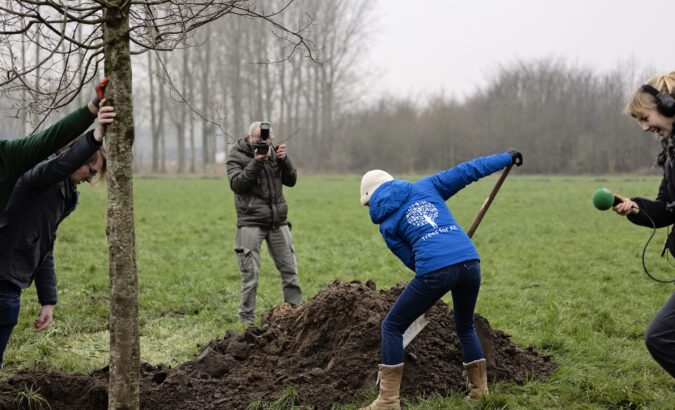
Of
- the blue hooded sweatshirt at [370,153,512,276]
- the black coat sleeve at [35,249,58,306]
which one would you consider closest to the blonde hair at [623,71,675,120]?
the blue hooded sweatshirt at [370,153,512,276]

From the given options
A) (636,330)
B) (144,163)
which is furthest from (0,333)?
(144,163)

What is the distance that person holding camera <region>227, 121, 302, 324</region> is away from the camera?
7.09 meters

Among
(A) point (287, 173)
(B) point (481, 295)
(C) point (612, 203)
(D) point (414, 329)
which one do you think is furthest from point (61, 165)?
(B) point (481, 295)

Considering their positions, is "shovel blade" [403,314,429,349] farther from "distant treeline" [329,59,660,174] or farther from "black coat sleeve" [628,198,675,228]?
"distant treeline" [329,59,660,174]

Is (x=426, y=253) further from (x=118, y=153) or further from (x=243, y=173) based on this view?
(x=243, y=173)

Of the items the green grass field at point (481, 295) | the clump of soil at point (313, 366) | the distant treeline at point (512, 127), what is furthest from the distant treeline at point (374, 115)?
the clump of soil at point (313, 366)

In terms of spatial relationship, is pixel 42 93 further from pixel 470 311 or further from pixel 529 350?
pixel 529 350

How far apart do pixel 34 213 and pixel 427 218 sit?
99.4 inches

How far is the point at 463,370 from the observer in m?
5.04

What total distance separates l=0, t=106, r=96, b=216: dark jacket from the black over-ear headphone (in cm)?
320

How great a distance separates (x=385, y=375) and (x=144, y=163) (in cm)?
5100

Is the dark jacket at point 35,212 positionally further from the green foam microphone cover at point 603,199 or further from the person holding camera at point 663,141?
the person holding camera at point 663,141

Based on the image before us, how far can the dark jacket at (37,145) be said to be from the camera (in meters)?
3.45

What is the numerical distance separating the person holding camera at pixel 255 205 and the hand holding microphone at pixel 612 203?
12.3 feet
